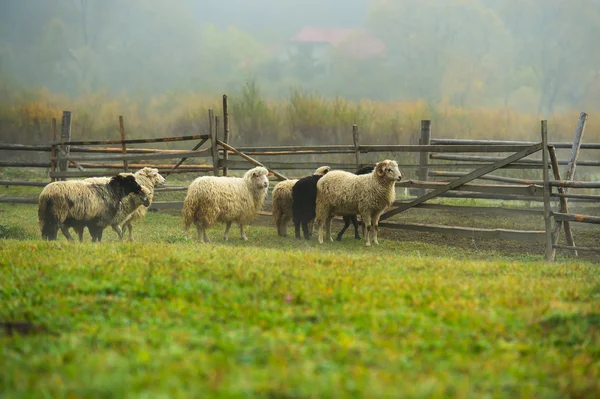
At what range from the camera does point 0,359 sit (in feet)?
11.3

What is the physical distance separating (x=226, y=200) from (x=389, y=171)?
2.68 metres

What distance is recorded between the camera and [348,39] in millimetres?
35281

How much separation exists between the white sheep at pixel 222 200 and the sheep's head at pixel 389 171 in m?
1.94

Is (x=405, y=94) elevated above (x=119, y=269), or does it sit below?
above

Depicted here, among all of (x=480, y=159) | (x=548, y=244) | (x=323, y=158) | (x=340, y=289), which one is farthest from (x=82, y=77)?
(x=340, y=289)

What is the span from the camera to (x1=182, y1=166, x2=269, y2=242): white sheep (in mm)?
11016

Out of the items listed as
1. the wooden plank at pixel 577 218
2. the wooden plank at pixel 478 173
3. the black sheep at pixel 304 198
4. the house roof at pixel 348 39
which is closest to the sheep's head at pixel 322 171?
the black sheep at pixel 304 198

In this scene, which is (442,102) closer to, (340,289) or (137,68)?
(137,68)

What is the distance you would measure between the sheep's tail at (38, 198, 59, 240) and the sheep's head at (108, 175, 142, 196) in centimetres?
120

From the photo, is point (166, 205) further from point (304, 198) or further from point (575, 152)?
point (575, 152)

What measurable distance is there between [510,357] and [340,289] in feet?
5.78

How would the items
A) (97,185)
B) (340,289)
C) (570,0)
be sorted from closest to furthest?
(340,289)
(97,185)
(570,0)

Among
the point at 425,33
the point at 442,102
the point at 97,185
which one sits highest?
the point at 425,33

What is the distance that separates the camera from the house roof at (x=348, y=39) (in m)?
34.8
